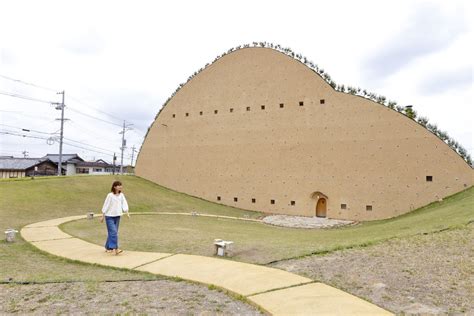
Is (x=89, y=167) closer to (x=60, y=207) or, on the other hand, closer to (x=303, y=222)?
(x=60, y=207)

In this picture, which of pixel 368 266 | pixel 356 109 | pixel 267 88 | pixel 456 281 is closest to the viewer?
pixel 456 281

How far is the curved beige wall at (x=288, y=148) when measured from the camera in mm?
16828

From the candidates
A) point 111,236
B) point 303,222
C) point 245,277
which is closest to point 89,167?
point 303,222

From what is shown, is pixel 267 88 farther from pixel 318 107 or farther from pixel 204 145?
pixel 204 145

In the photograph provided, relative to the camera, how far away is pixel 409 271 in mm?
4242

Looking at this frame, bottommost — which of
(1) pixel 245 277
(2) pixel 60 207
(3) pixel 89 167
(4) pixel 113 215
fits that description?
(2) pixel 60 207

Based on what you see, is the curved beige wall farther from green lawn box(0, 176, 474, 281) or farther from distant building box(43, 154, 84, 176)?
distant building box(43, 154, 84, 176)

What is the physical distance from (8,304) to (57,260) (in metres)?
2.26

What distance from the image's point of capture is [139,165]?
83.6 ft

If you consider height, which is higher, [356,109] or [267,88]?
[267,88]

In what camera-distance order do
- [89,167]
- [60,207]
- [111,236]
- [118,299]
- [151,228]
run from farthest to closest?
[89,167], [60,207], [151,228], [111,236], [118,299]

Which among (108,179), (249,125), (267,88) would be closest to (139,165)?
(108,179)

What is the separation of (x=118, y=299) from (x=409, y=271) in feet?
12.2

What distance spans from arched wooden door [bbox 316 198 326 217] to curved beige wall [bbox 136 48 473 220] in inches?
17.0
